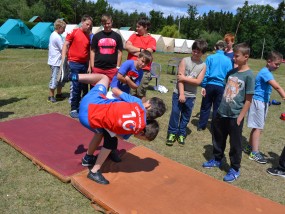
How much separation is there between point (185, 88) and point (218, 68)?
3.53 ft

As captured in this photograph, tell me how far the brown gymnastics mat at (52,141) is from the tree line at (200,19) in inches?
1776

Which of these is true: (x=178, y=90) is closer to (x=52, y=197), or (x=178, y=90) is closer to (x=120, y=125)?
(x=120, y=125)

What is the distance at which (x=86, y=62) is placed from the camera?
5895 millimetres

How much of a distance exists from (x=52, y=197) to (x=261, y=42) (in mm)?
50701

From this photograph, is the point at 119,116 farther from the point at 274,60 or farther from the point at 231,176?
the point at 274,60

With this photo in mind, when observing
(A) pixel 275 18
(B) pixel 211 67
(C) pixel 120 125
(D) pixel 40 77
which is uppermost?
(A) pixel 275 18

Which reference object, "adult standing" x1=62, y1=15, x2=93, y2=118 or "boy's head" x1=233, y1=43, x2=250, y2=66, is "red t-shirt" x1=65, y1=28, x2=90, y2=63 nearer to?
"adult standing" x1=62, y1=15, x2=93, y2=118

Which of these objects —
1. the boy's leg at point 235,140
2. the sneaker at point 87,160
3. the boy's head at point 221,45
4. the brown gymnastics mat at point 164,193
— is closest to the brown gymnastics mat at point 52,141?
the sneaker at point 87,160

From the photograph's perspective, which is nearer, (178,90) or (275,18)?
(178,90)

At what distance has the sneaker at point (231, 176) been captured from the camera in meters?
3.87

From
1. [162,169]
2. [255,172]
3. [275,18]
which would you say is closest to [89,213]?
[162,169]

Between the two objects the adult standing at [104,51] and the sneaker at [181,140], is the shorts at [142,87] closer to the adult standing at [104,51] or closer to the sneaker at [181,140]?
the adult standing at [104,51]

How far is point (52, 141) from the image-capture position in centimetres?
429

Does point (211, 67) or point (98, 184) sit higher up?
point (211, 67)
